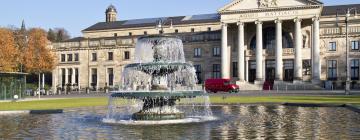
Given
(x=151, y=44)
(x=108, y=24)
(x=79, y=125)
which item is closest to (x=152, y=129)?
(x=79, y=125)

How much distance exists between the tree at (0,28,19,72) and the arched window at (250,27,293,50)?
4073cm

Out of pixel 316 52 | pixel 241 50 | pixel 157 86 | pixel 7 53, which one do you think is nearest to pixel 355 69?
pixel 316 52

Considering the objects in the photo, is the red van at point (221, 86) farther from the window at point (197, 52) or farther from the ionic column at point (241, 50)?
the window at point (197, 52)

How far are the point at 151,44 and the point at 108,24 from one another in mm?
92475

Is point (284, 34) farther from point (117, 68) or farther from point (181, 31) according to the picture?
point (117, 68)

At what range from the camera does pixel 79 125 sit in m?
21.4

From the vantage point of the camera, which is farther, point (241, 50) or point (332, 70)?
point (241, 50)

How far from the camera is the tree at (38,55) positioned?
89812 mm

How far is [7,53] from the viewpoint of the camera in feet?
276

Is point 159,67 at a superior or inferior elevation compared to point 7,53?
inferior

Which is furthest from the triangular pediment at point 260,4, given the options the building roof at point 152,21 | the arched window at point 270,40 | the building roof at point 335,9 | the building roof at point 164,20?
the building roof at point 152,21

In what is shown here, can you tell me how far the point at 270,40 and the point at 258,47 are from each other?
6171mm

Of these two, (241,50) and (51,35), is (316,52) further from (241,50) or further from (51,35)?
(51,35)

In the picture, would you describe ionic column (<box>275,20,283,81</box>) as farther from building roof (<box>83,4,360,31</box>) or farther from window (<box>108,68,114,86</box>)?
window (<box>108,68,114,86</box>)
